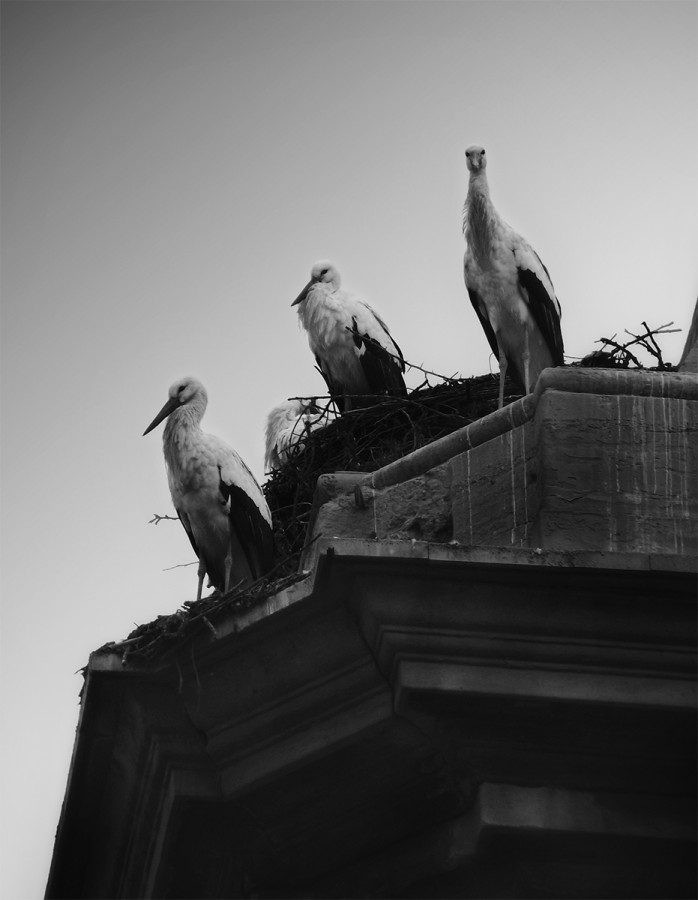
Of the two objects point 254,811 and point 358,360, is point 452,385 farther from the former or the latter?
point 254,811

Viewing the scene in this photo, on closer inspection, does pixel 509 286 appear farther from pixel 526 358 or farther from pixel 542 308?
pixel 526 358

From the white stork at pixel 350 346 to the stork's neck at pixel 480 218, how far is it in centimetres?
182

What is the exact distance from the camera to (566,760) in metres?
5.23

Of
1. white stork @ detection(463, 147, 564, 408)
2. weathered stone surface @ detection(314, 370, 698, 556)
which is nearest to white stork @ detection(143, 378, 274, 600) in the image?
white stork @ detection(463, 147, 564, 408)

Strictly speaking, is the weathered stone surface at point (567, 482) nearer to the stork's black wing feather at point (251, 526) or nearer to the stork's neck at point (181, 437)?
the stork's black wing feather at point (251, 526)

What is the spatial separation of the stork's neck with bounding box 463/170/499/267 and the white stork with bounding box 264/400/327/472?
2.10 metres

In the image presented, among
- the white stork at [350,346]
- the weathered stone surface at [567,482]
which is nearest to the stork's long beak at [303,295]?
the white stork at [350,346]

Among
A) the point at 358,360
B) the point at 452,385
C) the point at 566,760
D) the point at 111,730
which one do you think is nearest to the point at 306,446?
the point at 452,385

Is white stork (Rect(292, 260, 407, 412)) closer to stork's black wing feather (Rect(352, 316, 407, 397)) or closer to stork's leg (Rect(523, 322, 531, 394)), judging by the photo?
stork's black wing feather (Rect(352, 316, 407, 397))

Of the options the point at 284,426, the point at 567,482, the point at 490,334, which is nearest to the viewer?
the point at 567,482

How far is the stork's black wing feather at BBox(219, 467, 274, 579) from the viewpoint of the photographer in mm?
10469

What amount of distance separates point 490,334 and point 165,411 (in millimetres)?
2208

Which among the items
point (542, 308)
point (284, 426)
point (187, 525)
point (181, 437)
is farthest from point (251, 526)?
point (284, 426)

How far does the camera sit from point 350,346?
13.5 meters
